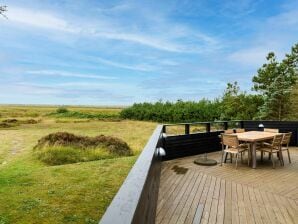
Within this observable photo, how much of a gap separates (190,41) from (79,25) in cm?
686

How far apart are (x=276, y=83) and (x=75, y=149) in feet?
40.1

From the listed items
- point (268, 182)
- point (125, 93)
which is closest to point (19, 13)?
point (268, 182)

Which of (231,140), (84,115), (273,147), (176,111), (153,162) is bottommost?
(84,115)

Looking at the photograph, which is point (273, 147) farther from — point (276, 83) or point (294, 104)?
point (276, 83)

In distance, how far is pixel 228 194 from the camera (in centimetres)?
439

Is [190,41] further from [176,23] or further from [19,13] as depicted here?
[19,13]

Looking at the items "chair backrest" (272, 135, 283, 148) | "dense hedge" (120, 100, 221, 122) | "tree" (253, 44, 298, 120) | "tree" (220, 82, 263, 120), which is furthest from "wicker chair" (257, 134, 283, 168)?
"dense hedge" (120, 100, 221, 122)

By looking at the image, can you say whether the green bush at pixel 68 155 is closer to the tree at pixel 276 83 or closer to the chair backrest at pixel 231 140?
the chair backrest at pixel 231 140

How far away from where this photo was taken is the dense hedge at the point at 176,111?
820 inches

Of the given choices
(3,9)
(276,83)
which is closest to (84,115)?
(276,83)

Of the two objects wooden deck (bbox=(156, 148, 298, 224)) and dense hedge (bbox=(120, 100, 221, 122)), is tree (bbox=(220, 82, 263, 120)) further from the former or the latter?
wooden deck (bbox=(156, 148, 298, 224))

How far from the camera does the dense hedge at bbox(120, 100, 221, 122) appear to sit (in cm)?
2083

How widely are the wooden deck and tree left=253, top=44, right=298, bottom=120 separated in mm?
9856

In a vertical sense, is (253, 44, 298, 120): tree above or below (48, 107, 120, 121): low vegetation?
above
